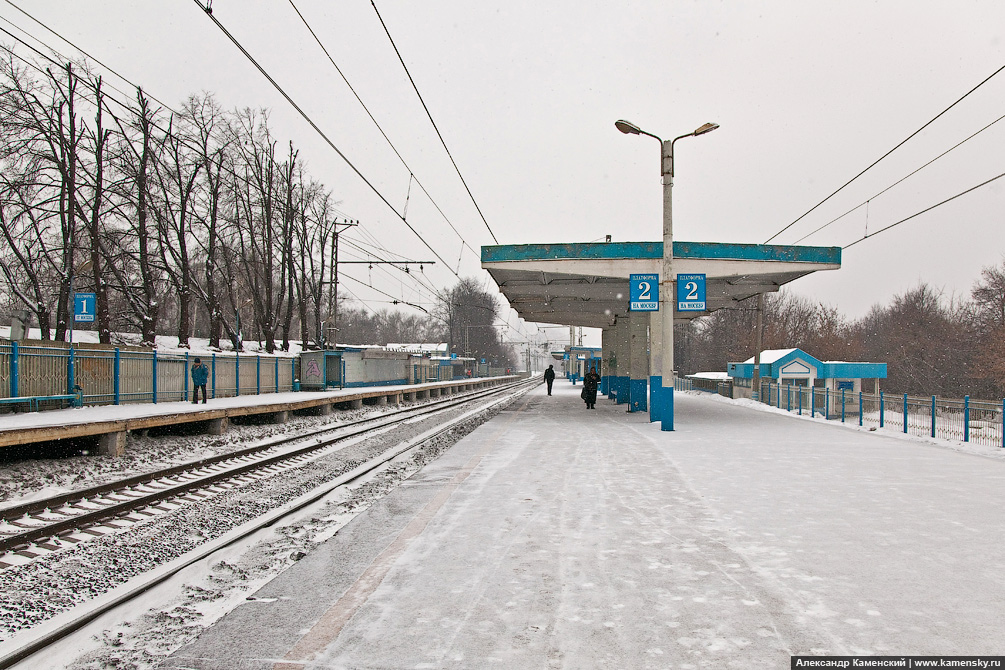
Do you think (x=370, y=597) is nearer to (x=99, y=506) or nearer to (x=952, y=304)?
(x=99, y=506)

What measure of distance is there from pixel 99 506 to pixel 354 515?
3.28 metres

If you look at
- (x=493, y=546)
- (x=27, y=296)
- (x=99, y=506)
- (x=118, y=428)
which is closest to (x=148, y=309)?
(x=27, y=296)

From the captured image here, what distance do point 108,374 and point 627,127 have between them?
14.5 meters

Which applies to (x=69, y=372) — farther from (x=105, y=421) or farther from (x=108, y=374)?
(x=105, y=421)

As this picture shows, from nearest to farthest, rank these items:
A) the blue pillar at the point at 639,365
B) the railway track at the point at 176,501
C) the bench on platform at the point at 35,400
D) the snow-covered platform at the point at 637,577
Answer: the snow-covered platform at the point at 637,577 < the railway track at the point at 176,501 < the bench on platform at the point at 35,400 < the blue pillar at the point at 639,365

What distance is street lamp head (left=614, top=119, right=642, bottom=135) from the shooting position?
15203 mm

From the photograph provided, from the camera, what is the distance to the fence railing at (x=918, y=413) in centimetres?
1307

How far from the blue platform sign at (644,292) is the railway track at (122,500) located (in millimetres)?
8585

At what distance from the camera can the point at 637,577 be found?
173 inches

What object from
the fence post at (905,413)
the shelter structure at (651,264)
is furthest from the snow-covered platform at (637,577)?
the shelter structure at (651,264)

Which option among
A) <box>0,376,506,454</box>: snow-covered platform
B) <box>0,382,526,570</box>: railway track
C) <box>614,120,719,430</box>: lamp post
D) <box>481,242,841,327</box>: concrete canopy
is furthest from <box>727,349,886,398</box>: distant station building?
<box>0,382,526,570</box>: railway track

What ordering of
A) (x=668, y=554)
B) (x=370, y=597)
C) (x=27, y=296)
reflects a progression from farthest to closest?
(x=27, y=296) < (x=668, y=554) < (x=370, y=597)

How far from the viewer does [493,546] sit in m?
5.16

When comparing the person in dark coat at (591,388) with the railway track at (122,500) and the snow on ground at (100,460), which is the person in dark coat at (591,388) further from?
the railway track at (122,500)
